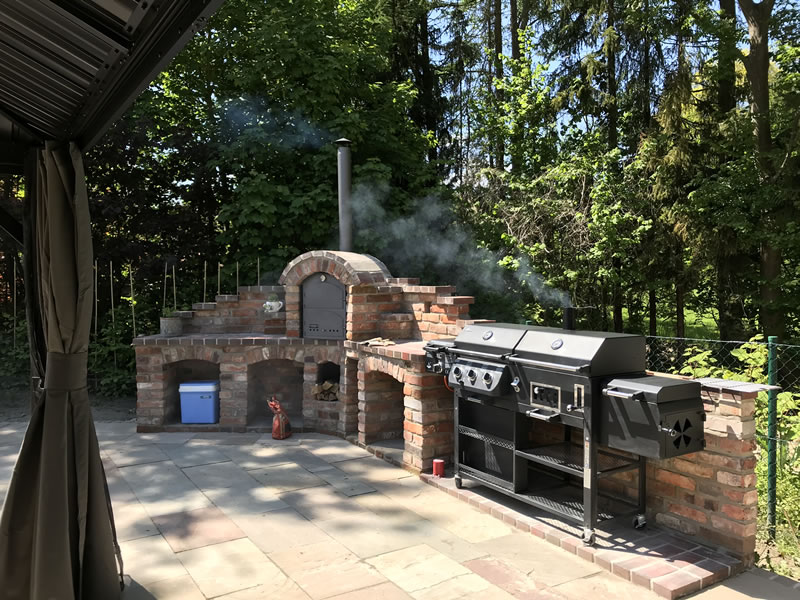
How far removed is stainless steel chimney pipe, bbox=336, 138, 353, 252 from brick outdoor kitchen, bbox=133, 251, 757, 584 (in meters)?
0.93

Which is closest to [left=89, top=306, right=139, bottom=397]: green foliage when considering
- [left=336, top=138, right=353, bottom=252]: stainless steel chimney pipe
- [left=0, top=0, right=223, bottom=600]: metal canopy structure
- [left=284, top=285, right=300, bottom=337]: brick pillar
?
[left=284, top=285, right=300, bottom=337]: brick pillar

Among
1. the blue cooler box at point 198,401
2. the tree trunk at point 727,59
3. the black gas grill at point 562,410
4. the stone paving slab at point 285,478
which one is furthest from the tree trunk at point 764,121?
the blue cooler box at point 198,401

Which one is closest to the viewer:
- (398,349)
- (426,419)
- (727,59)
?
(426,419)

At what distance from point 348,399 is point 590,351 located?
11.7ft

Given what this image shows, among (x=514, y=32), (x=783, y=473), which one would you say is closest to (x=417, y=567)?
(x=783, y=473)

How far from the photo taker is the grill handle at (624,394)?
363 cm

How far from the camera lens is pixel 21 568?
3.13 metres

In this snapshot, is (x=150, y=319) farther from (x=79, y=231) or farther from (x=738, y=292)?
(x=738, y=292)

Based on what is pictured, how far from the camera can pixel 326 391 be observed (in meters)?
7.25

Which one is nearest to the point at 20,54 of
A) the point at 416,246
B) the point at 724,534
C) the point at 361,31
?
the point at 724,534

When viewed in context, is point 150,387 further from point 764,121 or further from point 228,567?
point 764,121

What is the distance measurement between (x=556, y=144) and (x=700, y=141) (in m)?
2.69

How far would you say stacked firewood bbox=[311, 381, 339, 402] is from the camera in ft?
23.6

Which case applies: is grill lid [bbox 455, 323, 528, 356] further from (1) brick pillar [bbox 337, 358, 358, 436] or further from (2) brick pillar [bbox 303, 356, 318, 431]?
(2) brick pillar [bbox 303, 356, 318, 431]
